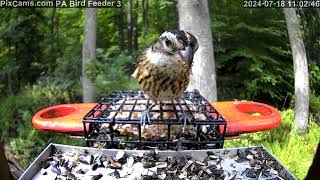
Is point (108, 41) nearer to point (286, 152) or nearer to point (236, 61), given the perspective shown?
point (236, 61)

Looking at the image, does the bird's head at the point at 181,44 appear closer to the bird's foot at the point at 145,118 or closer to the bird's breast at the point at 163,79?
the bird's breast at the point at 163,79

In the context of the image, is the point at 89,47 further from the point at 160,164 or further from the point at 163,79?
the point at 160,164

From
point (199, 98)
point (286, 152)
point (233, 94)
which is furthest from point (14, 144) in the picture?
point (199, 98)

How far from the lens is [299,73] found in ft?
15.1

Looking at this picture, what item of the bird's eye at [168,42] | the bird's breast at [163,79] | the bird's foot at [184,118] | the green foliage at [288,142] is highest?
the bird's eye at [168,42]

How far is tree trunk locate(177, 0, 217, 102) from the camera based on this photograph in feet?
11.8

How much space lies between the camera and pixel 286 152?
4238mm

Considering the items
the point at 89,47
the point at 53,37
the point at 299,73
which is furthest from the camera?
the point at 53,37

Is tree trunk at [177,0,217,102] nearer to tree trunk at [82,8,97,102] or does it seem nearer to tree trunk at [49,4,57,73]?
tree trunk at [82,8,97,102]

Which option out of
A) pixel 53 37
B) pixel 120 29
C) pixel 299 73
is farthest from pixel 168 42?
pixel 53 37

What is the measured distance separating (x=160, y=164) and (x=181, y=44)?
549mm

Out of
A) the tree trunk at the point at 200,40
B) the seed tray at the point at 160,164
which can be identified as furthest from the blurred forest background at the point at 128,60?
the seed tray at the point at 160,164

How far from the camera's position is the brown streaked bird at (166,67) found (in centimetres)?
172

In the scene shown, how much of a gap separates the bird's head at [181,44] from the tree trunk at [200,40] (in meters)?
1.80
